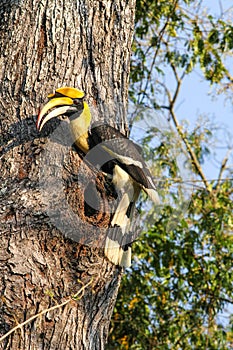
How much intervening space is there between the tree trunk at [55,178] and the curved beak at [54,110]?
0.04m

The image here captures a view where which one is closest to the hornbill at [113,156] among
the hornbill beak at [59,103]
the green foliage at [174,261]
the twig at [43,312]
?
the hornbill beak at [59,103]

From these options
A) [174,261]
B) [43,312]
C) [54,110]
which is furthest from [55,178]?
[174,261]

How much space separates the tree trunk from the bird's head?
0.14 ft

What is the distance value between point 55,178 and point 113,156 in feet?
1.79

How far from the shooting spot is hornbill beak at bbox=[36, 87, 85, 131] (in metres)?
2.71

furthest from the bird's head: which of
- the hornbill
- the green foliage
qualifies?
the green foliage

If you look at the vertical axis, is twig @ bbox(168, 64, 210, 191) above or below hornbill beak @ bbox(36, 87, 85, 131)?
above

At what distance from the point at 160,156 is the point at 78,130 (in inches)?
137

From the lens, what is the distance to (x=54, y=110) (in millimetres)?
2773

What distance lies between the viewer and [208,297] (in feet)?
19.1

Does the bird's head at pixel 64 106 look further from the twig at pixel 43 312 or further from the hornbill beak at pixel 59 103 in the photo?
the twig at pixel 43 312

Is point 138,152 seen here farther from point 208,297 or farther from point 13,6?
point 208,297

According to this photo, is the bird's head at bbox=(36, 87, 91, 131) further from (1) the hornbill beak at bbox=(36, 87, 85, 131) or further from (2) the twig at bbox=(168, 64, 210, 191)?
(2) the twig at bbox=(168, 64, 210, 191)

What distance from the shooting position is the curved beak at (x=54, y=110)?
270 cm
